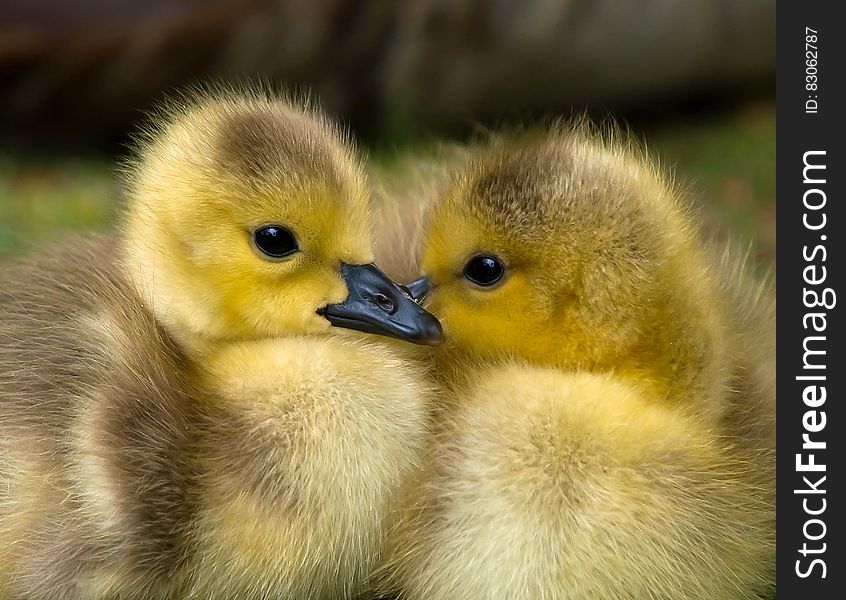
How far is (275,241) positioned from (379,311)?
124 millimetres

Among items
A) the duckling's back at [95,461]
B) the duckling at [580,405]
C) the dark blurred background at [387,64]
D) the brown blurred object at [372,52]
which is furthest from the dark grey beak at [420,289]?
the brown blurred object at [372,52]

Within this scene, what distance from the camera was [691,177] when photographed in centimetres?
180

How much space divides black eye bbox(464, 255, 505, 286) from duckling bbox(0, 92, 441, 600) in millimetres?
80

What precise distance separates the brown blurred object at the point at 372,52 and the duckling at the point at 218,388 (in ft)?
4.97

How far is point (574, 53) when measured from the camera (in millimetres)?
2771

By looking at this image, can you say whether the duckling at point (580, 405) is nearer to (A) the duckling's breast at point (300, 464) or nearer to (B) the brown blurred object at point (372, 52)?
(A) the duckling's breast at point (300, 464)

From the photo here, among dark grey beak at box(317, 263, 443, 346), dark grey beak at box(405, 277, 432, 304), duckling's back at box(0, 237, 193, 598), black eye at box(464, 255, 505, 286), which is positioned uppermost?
black eye at box(464, 255, 505, 286)

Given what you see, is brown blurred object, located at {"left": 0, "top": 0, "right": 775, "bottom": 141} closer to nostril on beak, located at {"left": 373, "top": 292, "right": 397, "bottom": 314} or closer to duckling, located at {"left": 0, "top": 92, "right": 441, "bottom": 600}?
duckling, located at {"left": 0, "top": 92, "right": 441, "bottom": 600}

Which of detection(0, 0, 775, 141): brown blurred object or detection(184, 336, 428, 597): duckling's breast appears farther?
detection(0, 0, 775, 141): brown blurred object

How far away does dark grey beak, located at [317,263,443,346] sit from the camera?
107 centimetres

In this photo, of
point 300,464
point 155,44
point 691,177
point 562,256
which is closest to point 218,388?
point 300,464

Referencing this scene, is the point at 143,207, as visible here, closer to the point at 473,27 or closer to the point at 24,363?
the point at 24,363

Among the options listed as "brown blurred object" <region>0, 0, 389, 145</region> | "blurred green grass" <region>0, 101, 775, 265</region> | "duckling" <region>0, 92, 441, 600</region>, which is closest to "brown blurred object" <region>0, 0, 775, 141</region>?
"brown blurred object" <region>0, 0, 389, 145</region>

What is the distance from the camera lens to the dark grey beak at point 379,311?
1065mm
